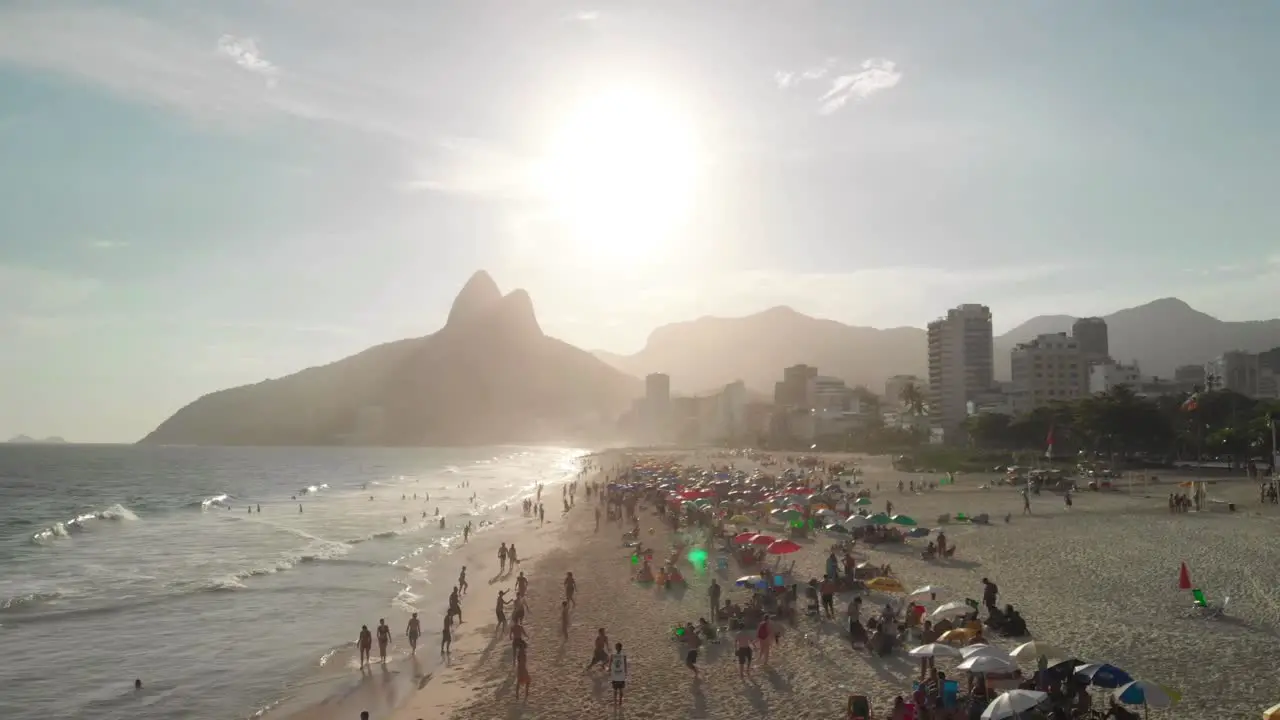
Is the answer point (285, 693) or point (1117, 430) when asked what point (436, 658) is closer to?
point (285, 693)

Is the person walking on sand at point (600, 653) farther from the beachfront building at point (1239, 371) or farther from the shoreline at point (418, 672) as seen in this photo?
the beachfront building at point (1239, 371)

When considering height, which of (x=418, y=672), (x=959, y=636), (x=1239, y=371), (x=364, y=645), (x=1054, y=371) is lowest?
(x=418, y=672)

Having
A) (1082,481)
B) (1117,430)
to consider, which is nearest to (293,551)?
(1082,481)

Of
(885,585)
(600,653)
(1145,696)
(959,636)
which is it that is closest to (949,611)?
Result: (959,636)

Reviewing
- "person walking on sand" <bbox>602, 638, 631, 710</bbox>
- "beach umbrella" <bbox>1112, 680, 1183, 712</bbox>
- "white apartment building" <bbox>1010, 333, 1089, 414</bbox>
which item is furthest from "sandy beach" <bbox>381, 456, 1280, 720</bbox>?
"white apartment building" <bbox>1010, 333, 1089, 414</bbox>

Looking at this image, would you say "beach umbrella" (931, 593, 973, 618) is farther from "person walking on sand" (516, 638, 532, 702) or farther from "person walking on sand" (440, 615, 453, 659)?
"person walking on sand" (440, 615, 453, 659)

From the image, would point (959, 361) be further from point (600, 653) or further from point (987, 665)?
point (987, 665)

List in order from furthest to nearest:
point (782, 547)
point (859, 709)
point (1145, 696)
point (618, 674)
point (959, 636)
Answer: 1. point (782, 547)
2. point (959, 636)
3. point (618, 674)
4. point (859, 709)
5. point (1145, 696)
